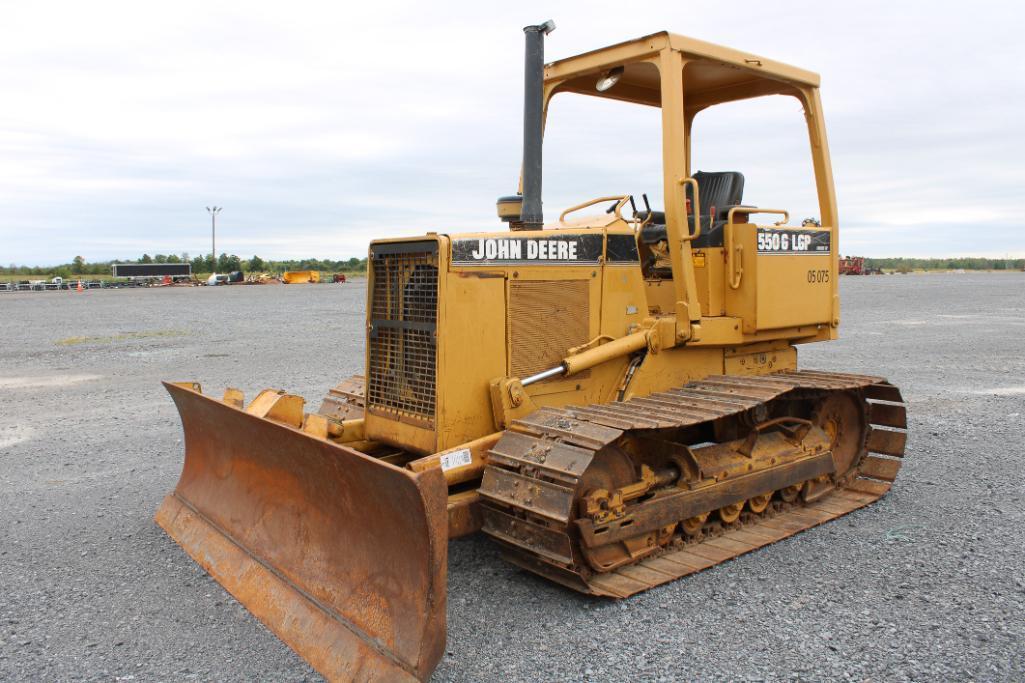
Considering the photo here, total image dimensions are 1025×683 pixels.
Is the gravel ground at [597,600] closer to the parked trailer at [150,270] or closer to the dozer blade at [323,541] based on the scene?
the dozer blade at [323,541]

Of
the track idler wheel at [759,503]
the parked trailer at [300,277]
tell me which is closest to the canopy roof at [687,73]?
the track idler wheel at [759,503]

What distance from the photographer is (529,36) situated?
566 centimetres

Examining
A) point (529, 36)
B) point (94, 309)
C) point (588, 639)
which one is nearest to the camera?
point (588, 639)

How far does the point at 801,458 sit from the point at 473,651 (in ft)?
10.3

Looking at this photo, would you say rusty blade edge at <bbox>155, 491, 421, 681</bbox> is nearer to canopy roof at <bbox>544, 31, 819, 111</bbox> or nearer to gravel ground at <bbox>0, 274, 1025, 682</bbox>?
gravel ground at <bbox>0, 274, 1025, 682</bbox>

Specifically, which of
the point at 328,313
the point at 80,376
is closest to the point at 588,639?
the point at 80,376

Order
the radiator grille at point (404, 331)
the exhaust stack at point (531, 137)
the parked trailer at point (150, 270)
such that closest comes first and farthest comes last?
the radiator grille at point (404, 331)
the exhaust stack at point (531, 137)
the parked trailer at point (150, 270)

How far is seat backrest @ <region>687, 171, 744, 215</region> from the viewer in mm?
6594

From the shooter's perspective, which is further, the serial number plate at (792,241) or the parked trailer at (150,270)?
the parked trailer at (150,270)

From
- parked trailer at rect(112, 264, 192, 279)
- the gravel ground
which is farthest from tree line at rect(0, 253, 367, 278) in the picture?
the gravel ground

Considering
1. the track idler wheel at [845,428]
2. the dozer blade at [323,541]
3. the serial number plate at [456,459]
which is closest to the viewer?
the dozer blade at [323,541]

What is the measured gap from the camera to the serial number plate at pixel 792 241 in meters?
6.25

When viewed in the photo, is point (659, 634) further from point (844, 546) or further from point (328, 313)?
point (328, 313)

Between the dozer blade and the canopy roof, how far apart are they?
3.48m
